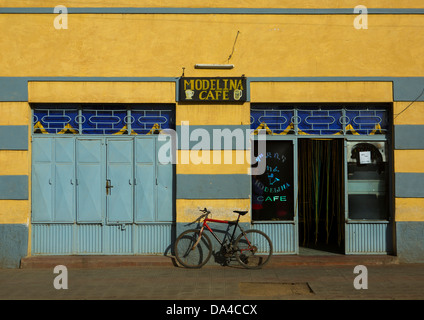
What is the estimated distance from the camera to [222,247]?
31.0ft

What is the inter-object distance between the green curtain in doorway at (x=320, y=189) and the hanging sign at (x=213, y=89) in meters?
2.11

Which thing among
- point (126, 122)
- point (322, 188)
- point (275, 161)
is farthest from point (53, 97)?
point (322, 188)

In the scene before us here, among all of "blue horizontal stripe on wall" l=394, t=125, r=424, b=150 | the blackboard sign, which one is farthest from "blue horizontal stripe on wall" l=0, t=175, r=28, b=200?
"blue horizontal stripe on wall" l=394, t=125, r=424, b=150

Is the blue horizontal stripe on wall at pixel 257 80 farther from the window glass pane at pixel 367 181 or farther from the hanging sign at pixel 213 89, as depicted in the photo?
the window glass pane at pixel 367 181

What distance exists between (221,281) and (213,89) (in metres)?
3.57

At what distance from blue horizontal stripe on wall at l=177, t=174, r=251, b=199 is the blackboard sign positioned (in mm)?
387

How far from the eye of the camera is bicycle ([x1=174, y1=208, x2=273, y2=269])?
930 centimetres

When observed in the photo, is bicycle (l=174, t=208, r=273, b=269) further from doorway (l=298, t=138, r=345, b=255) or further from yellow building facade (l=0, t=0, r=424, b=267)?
doorway (l=298, t=138, r=345, b=255)

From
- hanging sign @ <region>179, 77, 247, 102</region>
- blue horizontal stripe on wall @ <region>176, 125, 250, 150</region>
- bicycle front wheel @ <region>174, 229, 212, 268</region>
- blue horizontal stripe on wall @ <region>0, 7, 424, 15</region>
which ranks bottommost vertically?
bicycle front wheel @ <region>174, 229, 212, 268</region>

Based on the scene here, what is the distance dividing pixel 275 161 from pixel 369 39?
297 centimetres

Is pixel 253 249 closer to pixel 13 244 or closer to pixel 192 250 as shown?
pixel 192 250

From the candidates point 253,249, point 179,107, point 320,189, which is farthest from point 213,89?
point 320,189

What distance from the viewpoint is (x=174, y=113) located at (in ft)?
32.3

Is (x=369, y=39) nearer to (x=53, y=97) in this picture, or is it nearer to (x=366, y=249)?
(x=366, y=249)
